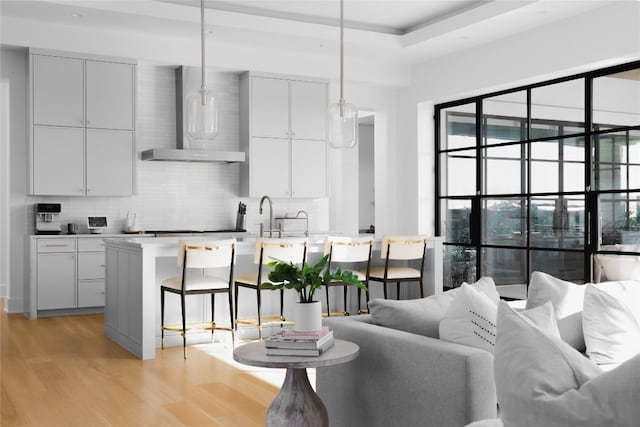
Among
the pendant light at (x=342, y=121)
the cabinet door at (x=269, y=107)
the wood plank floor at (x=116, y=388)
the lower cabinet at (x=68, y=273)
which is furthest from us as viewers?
the cabinet door at (x=269, y=107)

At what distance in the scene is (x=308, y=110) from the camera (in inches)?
344

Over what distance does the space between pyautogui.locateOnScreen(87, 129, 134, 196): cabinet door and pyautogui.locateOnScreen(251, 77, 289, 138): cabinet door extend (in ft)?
4.97

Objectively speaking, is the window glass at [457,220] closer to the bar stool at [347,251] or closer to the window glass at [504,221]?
the window glass at [504,221]

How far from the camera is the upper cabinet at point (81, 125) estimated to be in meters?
7.30

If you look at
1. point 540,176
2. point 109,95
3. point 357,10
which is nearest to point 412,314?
point 540,176

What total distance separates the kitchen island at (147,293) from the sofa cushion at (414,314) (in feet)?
8.44

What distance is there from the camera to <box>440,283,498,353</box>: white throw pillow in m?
2.67

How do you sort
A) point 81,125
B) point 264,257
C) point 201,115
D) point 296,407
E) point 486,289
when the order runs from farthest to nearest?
1. point 81,125
2. point 264,257
3. point 201,115
4. point 486,289
5. point 296,407

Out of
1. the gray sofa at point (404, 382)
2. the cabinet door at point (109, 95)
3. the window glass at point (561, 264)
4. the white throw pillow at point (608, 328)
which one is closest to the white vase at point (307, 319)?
the gray sofa at point (404, 382)

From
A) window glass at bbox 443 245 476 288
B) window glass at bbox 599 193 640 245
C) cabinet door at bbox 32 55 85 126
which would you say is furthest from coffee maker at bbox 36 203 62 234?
window glass at bbox 599 193 640 245

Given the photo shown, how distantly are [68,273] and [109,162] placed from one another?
1.28 metres

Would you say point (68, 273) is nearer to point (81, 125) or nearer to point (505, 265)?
point (81, 125)

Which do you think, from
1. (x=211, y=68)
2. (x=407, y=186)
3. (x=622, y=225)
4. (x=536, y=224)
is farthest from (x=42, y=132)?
(x=622, y=225)

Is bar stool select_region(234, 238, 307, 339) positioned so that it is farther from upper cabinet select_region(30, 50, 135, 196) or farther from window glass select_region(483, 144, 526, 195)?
window glass select_region(483, 144, 526, 195)
